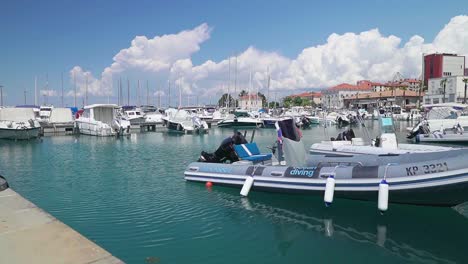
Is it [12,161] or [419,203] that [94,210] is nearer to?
[419,203]

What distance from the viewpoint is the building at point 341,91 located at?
145 metres

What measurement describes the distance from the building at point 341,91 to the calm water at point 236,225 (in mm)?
135749

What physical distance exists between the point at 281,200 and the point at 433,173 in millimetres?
4233

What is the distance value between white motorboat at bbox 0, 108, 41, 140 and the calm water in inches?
783

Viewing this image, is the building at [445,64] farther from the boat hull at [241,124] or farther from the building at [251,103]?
the boat hull at [241,124]

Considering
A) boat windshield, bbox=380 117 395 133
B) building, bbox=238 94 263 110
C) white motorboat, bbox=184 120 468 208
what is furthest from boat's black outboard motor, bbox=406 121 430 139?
building, bbox=238 94 263 110

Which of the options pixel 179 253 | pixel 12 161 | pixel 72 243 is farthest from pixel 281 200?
pixel 12 161

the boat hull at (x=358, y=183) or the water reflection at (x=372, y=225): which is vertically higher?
the boat hull at (x=358, y=183)

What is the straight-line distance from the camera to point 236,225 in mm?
8945

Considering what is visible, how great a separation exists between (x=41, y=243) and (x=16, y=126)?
30485 millimetres

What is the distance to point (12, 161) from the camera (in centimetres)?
2020

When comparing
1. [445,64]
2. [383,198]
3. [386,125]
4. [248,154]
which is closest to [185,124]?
[386,125]

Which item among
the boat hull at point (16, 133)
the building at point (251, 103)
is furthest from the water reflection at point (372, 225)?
the building at point (251, 103)

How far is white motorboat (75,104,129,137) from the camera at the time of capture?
35.9m
